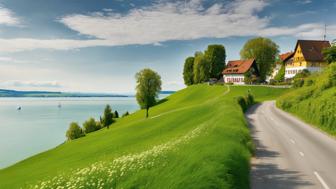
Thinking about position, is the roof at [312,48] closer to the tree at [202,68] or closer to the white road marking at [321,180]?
the tree at [202,68]

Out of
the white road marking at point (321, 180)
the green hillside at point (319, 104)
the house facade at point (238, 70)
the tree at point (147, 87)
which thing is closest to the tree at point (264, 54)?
the house facade at point (238, 70)

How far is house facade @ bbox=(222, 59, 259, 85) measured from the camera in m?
117

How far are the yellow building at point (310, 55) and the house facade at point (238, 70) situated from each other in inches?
592

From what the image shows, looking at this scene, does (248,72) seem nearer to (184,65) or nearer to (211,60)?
(211,60)

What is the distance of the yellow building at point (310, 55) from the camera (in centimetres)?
10444

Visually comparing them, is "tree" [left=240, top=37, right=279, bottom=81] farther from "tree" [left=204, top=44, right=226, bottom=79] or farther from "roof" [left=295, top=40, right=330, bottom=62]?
"tree" [left=204, top=44, right=226, bottom=79]

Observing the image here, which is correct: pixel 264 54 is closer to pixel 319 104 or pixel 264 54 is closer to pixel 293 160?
pixel 319 104

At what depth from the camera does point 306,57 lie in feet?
342

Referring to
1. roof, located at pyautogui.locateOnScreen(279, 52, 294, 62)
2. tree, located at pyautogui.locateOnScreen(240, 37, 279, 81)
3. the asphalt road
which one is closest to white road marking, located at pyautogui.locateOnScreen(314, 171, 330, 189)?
the asphalt road

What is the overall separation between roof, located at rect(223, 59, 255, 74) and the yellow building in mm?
16257

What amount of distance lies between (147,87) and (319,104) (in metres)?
62.3

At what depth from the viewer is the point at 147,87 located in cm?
9444

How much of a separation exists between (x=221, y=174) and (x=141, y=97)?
81.3 metres

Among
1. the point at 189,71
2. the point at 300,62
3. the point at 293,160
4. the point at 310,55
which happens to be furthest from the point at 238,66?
the point at 293,160
